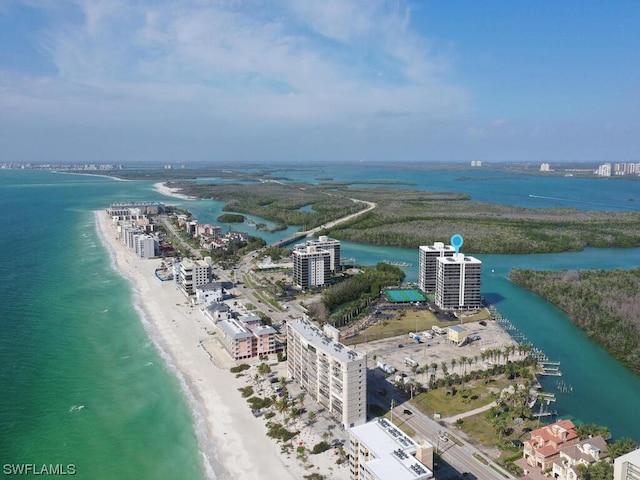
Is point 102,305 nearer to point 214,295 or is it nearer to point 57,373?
point 214,295

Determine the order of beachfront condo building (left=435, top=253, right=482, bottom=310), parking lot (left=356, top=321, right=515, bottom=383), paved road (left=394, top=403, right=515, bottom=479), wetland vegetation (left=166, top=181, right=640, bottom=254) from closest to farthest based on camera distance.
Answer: paved road (left=394, top=403, right=515, bottom=479) → parking lot (left=356, top=321, right=515, bottom=383) → beachfront condo building (left=435, top=253, right=482, bottom=310) → wetland vegetation (left=166, top=181, right=640, bottom=254)

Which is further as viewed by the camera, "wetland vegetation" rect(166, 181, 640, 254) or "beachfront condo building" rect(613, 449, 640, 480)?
"wetland vegetation" rect(166, 181, 640, 254)

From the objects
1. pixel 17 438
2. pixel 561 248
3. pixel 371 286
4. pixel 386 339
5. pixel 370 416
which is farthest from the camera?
pixel 561 248

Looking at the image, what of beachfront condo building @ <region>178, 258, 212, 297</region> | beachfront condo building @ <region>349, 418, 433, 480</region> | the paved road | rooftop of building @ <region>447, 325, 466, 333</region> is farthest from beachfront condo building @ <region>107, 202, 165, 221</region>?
beachfront condo building @ <region>349, 418, 433, 480</region>

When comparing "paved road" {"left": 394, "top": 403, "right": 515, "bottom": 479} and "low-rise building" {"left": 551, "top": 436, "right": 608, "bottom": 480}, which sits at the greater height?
"low-rise building" {"left": 551, "top": 436, "right": 608, "bottom": 480}

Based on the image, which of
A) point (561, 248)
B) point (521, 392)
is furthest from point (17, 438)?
point (561, 248)

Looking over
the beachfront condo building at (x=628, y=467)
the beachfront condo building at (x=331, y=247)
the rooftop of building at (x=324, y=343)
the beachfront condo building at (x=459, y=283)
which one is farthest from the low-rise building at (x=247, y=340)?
the beachfront condo building at (x=628, y=467)

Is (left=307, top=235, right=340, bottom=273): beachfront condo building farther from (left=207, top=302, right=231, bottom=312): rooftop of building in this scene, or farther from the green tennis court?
(left=207, top=302, right=231, bottom=312): rooftop of building

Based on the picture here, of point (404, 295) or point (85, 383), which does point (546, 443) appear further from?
point (85, 383)
